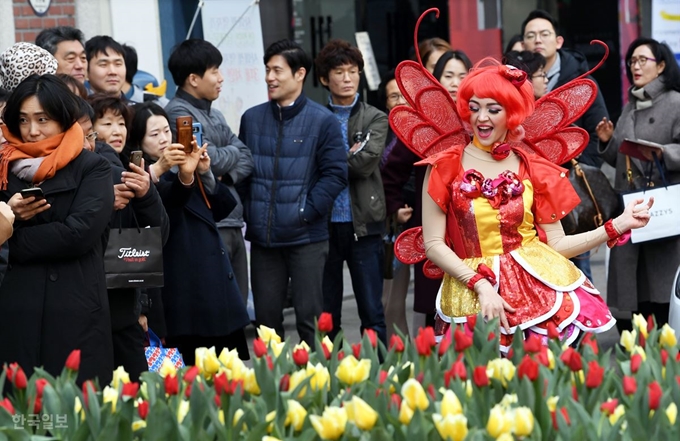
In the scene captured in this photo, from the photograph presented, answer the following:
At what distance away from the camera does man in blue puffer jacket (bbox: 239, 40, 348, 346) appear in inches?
266

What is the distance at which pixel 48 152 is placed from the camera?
15.3 feet

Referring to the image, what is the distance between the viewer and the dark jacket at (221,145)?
6.55 metres

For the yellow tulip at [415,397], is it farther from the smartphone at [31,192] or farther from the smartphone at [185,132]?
the smartphone at [185,132]

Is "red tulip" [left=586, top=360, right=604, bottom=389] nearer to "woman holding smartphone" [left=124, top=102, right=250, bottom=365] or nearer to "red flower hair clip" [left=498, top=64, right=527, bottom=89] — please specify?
"red flower hair clip" [left=498, top=64, right=527, bottom=89]

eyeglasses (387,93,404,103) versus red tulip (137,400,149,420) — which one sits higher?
eyeglasses (387,93,404,103)

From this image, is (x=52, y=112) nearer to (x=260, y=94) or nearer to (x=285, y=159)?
(x=285, y=159)

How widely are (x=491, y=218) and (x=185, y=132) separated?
167 cm

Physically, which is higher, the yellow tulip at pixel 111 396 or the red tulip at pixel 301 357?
the red tulip at pixel 301 357

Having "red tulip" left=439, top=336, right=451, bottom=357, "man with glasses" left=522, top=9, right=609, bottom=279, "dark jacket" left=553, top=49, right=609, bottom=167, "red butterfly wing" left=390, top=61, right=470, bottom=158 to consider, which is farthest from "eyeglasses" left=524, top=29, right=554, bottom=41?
"red tulip" left=439, top=336, right=451, bottom=357

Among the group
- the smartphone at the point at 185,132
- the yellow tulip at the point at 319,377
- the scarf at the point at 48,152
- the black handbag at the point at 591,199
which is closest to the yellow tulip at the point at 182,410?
the yellow tulip at the point at 319,377

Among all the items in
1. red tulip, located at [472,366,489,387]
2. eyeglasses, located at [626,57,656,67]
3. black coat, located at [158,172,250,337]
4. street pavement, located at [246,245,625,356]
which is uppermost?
eyeglasses, located at [626,57,656,67]

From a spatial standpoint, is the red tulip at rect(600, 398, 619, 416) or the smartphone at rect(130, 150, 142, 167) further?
the smartphone at rect(130, 150, 142, 167)

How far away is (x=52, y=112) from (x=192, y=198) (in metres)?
1.55

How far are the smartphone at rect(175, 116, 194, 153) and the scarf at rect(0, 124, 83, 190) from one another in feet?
3.40
